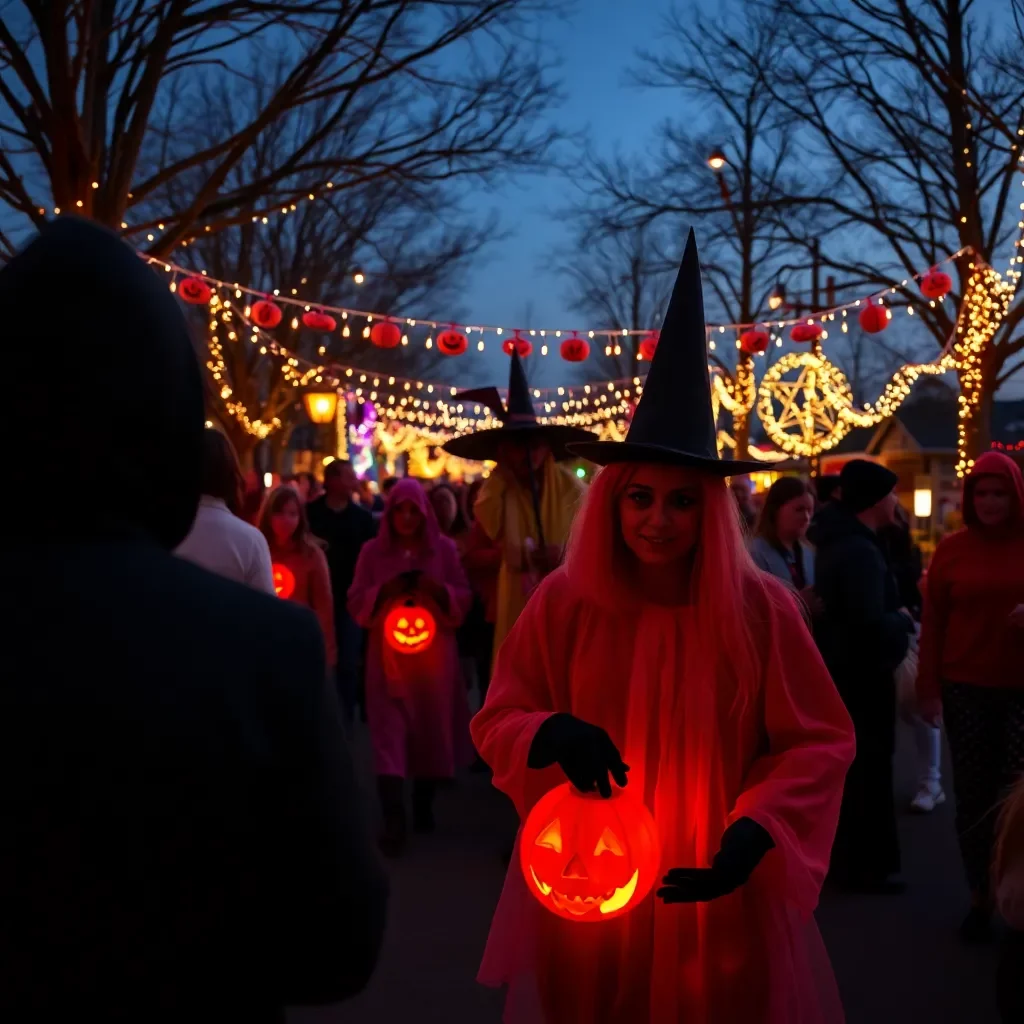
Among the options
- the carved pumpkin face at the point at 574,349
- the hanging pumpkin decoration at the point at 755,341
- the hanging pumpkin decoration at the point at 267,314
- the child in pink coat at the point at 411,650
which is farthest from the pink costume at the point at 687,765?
the carved pumpkin face at the point at 574,349

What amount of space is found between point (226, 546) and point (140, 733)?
10.6 feet

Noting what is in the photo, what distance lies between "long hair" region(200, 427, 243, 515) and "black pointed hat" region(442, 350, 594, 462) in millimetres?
1635

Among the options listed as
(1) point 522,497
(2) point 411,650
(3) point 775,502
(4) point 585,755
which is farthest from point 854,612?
(4) point 585,755

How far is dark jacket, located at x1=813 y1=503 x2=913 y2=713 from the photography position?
17.3ft

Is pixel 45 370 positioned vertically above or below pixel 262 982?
above

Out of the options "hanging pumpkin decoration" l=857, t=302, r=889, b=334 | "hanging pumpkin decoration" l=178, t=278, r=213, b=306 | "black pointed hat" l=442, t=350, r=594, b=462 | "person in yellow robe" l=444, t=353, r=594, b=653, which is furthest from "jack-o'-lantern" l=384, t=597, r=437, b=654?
"hanging pumpkin decoration" l=857, t=302, r=889, b=334

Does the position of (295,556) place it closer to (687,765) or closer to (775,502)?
(775,502)

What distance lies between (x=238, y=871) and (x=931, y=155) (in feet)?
58.0

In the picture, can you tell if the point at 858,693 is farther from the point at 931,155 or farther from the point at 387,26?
the point at 931,155

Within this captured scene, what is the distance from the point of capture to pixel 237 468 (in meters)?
4.45

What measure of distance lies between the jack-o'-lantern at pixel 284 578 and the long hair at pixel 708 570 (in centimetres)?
448

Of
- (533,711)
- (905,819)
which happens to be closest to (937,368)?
(905,819)

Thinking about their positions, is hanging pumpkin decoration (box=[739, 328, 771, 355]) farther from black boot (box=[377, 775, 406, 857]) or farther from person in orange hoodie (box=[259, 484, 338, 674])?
A: black boot (box=[377, 775, 406, 857])

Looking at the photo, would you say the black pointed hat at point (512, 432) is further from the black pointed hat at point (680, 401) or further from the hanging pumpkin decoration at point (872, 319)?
the hanging pumpkin decoration at point (872, 319)
